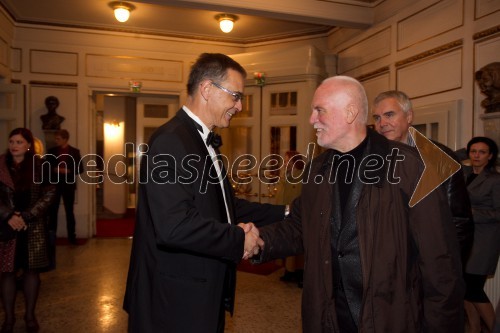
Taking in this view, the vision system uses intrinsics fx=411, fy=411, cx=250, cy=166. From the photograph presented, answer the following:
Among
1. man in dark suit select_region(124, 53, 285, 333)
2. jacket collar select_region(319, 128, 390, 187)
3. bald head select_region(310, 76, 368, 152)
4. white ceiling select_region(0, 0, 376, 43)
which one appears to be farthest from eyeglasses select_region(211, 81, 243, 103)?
white ceiling select_region(0, 0, 376, 43)

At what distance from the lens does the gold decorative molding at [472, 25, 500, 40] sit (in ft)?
11.3

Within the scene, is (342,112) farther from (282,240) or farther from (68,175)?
(68,175)

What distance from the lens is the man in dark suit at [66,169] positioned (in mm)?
6031

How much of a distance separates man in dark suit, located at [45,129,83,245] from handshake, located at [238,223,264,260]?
4859mm

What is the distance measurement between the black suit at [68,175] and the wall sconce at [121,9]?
2045 millimetres

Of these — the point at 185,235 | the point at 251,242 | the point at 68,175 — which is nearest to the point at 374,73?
the point at 251,242

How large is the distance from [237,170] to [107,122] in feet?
15.8

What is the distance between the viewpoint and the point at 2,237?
2.94 m

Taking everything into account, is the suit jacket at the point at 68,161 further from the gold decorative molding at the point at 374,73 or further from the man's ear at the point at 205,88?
the man's ear at the point at 205,88

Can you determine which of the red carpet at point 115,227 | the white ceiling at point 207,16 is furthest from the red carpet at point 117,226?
the white ceiling at point 207,16

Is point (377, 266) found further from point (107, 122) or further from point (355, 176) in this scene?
point (107, 122)

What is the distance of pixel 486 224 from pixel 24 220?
3.39 m

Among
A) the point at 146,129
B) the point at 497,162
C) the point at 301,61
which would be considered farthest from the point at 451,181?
the point at 146,129

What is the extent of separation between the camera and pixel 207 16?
6.24 m
